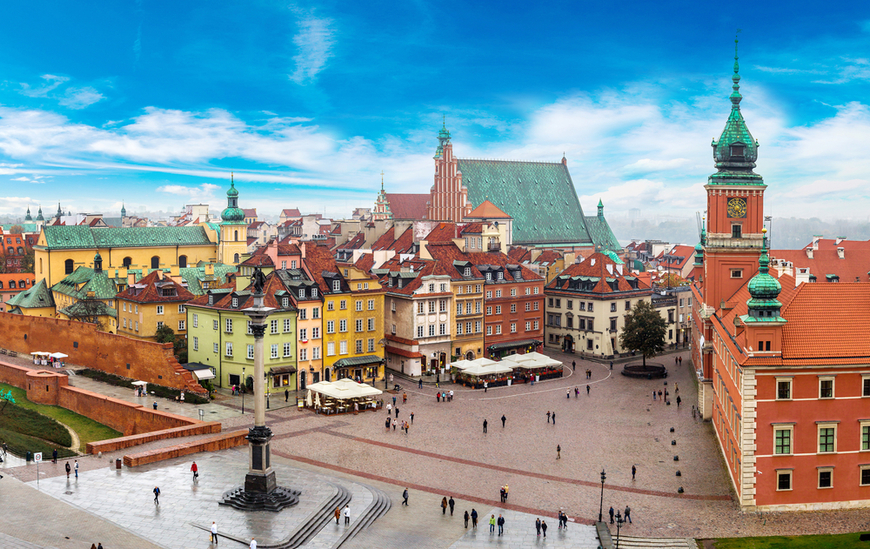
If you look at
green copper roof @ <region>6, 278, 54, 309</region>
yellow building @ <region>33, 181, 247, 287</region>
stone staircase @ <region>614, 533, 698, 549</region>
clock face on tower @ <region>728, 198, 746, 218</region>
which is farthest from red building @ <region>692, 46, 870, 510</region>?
green copper roof @ <region>6, 278, 54, 309</region>

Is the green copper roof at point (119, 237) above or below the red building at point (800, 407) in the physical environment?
above

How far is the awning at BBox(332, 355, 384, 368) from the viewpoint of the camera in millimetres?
68562

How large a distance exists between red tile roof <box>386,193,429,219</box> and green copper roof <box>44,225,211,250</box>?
122 feet

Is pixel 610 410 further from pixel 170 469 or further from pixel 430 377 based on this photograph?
pixel 170 469

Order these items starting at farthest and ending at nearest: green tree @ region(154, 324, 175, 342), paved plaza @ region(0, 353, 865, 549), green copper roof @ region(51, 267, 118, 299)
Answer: green copper roof @ region(51, 267, 118, 299), green tree @ region(154, 324, 175, 342), paved plaza @ region(0, 353, 865, 549)

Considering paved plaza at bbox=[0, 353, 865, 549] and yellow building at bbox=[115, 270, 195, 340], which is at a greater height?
yellow building at bbox=[115, 270, 195, 340]

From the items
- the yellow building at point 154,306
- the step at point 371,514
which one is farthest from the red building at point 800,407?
the yellow building at point 154,306

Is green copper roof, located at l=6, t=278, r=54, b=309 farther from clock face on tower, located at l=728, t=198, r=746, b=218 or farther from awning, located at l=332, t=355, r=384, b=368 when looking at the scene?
clock face on tower, located at l=728, t=198, r=746, b=218

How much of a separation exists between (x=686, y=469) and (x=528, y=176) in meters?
91.5

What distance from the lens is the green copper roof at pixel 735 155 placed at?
60.7 metres

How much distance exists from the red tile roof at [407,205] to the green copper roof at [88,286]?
63.9 m

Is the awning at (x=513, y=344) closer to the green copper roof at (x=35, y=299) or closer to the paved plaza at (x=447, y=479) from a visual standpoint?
the paved plaza at (x=447, y=479)

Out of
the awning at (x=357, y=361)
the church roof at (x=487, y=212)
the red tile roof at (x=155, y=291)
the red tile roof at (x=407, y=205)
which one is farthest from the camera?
the red tile roof at (x=407, y=205)

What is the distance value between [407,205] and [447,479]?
4272 inches
